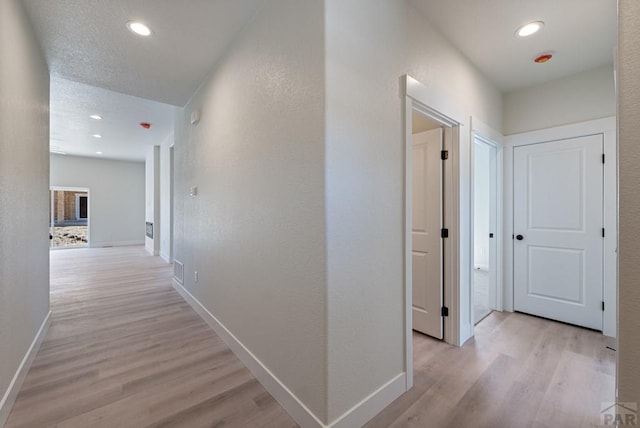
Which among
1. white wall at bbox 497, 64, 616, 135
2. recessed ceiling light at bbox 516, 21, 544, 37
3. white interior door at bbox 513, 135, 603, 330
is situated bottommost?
white interior door at bbox 513, 135, 603, 330

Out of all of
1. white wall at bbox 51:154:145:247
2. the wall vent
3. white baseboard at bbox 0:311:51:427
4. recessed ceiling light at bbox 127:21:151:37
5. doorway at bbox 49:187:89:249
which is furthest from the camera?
doorway at bbox 49:187:89:249

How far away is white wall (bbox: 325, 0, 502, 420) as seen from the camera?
141cm

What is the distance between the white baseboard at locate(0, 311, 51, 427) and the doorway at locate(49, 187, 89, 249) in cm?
755

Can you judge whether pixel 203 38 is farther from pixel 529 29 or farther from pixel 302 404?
pixel 302 404

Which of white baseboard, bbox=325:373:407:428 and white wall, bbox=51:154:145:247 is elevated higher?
white wall, bbox=51:154:145:247

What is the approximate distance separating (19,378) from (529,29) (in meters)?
4.57

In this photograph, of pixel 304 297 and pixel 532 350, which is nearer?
pixel 304 297

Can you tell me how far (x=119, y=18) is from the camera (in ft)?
6.62

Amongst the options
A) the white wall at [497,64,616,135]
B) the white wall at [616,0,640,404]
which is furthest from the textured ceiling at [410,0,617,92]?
the white wall at [616,0,640,404]

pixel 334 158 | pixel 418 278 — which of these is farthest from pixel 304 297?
pixel 418 278

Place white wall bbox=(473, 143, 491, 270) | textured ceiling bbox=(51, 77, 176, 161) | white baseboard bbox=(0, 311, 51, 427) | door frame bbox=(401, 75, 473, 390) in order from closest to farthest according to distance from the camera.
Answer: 1. white baseboard bbox=(0, 311, 51, 427)
2. door frame bbox=(401, 75, 473, 390)
3. textured ceiling bbox=(51, 77, 176, 161)
4. white wall bbox=(473, 143, 491, 270)

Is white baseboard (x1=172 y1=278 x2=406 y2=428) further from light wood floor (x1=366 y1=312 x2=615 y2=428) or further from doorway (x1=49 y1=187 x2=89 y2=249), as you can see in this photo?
doorway (x1=49 y1=187 x2=89 y2=249)

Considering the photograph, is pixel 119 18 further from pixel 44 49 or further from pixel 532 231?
pixel 532 231

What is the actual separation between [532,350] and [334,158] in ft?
8.29
